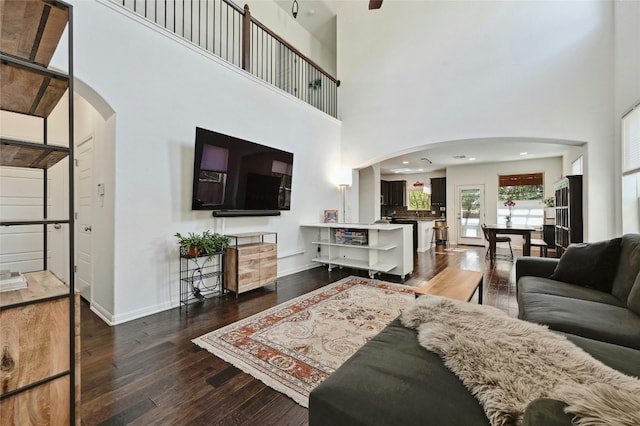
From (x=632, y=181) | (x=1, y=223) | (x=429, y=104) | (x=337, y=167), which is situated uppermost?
(x=429, y=104)

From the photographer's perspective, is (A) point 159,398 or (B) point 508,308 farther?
(B) point 508,308

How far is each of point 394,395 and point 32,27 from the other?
6.26 ft

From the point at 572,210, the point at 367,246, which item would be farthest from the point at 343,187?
the point at 572,210

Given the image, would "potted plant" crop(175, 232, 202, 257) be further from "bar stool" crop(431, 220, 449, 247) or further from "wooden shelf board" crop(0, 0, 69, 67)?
"bar stool" crop(431, 220, 449, 247)

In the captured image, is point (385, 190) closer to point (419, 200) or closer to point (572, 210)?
point (419, 200)

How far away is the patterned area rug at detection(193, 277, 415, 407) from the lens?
1.84 meters

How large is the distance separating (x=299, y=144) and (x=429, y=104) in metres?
2.47

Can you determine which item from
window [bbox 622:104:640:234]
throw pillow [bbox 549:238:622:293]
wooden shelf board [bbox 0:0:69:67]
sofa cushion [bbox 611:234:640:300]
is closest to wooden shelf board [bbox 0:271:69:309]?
wooden shelf board [bbox 0:0:69:67]

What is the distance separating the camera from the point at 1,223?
97 centimetres

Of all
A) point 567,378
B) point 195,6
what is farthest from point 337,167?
point 567,378

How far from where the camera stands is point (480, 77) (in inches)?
180

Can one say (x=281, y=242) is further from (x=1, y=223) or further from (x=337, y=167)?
(x=1, y=223)

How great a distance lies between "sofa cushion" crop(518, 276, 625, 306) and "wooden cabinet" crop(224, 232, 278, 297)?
280 centimetres

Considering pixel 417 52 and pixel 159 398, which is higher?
pixel 417 52
